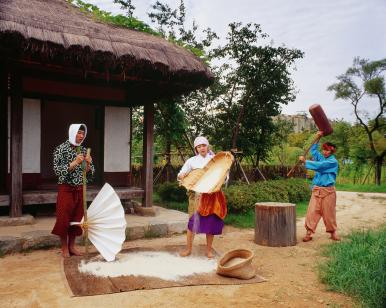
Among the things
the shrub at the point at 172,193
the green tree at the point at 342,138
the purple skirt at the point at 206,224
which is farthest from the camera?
the green tree at the point at 342,138

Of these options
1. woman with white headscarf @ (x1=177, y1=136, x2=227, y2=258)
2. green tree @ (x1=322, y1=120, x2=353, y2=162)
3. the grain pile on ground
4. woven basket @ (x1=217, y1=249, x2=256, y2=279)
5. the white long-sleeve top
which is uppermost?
green tree @ (x1=322, y1=120, x2=353, y2=162)

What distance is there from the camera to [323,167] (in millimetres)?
6453

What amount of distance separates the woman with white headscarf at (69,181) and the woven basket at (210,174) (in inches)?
55.3

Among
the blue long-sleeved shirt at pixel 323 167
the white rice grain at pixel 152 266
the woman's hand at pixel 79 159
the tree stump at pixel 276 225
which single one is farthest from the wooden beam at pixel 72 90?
the blue long-sleeved shirt at pixel 323 167

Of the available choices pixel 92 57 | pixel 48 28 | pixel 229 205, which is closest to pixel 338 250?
pixel 229 205

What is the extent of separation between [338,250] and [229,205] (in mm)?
3791

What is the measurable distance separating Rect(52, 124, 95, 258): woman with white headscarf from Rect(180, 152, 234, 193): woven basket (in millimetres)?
1404

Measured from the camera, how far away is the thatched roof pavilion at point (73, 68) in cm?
574

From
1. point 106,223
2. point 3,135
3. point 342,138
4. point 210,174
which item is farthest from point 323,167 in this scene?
point 342,138

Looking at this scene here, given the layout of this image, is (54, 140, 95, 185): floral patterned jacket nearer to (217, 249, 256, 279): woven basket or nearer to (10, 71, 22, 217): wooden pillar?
(10, 71, 22, 217): wooden pillar

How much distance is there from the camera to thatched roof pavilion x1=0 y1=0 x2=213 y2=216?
18.8ft

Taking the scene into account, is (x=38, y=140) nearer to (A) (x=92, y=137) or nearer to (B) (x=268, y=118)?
(A) (x=92, y=137)

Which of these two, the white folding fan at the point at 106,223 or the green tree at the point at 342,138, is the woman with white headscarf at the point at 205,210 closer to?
the white folding fan at the point at 106,223

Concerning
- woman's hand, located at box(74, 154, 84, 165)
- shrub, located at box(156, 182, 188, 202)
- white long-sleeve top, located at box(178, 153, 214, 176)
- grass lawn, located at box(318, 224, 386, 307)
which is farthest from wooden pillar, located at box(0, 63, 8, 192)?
grass lawn, located at box(318, 224, 386, 307)
